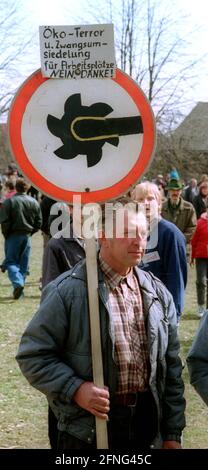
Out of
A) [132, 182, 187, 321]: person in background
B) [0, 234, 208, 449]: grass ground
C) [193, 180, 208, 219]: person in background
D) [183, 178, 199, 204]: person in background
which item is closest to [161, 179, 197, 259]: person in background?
[0, 234, 208, 449]: grass ground

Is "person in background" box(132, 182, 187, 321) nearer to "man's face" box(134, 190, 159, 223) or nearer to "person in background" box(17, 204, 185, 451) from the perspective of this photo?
"man's face" box(134, 190, 159, 223)

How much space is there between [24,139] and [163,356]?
112 cm

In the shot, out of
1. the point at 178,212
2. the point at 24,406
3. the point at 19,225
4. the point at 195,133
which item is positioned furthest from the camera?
the point at 195,133

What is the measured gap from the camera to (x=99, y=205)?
3.20 m

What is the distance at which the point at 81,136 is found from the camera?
3.11 m

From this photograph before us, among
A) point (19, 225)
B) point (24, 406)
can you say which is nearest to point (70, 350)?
point (24, 406)

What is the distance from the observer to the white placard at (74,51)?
10.2 ft

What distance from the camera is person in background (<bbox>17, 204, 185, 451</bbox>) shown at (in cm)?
303

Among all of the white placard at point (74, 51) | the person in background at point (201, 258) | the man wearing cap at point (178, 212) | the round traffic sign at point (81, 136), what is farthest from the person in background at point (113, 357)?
the person in background at point (201, 258)

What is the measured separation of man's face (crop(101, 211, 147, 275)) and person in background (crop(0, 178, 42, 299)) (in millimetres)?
8947

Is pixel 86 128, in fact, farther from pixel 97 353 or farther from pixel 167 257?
pixel 167 257

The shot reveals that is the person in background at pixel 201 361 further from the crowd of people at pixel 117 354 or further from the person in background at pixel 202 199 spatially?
the person in background at pixel 202 199

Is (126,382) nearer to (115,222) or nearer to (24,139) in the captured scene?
(115,222)

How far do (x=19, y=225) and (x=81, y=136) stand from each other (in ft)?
30.6
